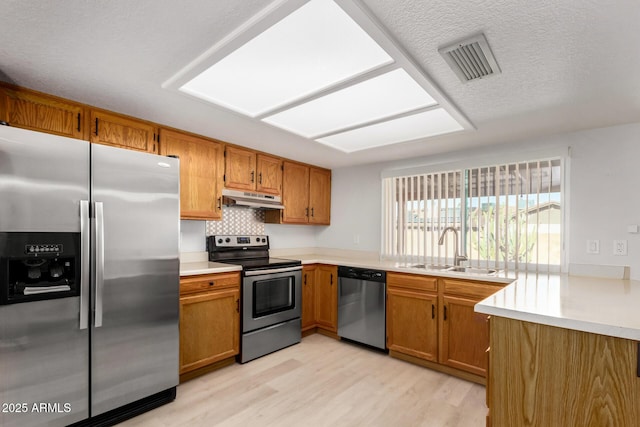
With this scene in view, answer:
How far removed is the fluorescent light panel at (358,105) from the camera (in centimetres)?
181

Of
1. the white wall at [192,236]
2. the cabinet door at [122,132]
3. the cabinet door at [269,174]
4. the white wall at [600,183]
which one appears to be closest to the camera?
the cabinet door at [122,132]

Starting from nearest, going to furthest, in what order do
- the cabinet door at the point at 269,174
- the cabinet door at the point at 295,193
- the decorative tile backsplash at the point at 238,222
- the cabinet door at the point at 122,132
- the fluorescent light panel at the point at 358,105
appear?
the fluorescent light panel at the point at 358,105 → the cabinet door at the point at 122,132 → the decorative tile backsplash at the point at 238,222 → the cabinet door at the point at 269,174 → the cabinet door at the point at 295,193

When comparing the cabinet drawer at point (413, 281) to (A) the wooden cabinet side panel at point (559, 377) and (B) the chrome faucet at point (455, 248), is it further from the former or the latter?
(A) the wooden cabinet side panel at point (559, 377)

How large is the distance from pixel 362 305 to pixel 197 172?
85.7 inches

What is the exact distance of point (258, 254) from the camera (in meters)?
3.77

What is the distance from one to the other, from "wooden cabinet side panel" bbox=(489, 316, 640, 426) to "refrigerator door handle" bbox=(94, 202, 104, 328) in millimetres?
2245

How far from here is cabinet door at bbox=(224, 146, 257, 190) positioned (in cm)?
322

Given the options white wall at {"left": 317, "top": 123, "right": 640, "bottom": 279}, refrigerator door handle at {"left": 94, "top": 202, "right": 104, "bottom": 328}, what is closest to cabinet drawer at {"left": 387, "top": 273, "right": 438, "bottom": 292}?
white wall at {"left": 317, "top": 123, "right": 640, "bottom": 279}

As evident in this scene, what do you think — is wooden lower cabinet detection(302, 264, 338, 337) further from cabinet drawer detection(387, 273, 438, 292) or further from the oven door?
cabinet drawer detection(387, 273, 438, 292)

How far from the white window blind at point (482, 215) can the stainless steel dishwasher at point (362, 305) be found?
66 cm

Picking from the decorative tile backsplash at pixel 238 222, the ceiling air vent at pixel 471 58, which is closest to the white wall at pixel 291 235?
the decorative tile backsplash at pixel 238 222

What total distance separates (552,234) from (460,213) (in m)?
0.82

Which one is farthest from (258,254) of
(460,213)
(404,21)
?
(404,21)

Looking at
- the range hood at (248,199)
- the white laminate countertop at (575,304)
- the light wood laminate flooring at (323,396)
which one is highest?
the range hood at (248,199)
